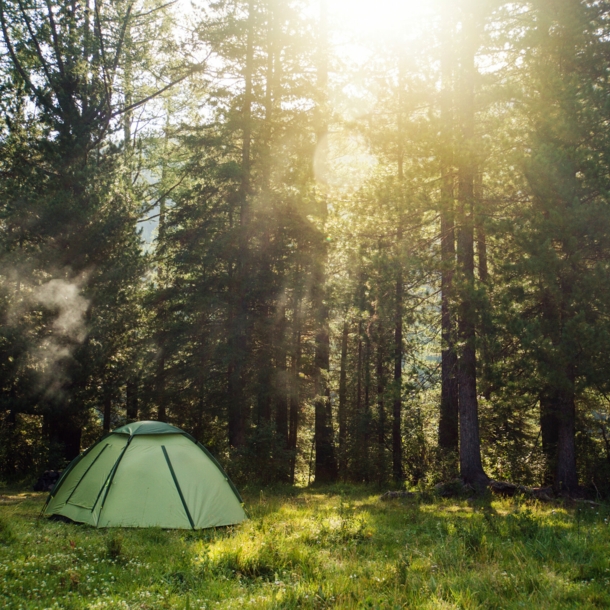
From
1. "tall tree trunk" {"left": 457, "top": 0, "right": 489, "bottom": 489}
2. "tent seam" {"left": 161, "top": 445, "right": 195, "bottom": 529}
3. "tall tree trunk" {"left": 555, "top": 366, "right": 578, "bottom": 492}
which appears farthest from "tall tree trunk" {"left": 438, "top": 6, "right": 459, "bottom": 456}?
"tent seam" {"left": 161, "top": 445, "right": 195, "bottom": 529}

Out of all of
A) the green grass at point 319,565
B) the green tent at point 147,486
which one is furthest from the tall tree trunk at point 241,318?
the green grass at point 319,565

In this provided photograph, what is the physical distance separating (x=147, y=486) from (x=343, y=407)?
1286cm

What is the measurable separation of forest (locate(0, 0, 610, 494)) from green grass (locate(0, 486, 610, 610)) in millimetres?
4814

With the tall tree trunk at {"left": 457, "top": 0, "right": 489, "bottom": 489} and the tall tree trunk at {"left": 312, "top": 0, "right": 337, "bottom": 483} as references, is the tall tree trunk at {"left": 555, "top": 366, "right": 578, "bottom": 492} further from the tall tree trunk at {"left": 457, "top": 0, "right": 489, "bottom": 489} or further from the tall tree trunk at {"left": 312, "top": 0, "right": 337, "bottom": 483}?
the tall tree trunk at {"left": 312, "top": 0, "right": 337, "bottom": 483}

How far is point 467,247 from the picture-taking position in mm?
12594

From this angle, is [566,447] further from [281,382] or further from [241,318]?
[241,318]

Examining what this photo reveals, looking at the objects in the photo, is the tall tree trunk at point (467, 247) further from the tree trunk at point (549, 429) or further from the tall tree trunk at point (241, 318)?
the tall tree trunk at point (241, 318)

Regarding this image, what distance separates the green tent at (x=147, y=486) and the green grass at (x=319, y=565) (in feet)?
1.78

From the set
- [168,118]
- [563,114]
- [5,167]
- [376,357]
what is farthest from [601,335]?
[168,118]

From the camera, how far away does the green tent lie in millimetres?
9117

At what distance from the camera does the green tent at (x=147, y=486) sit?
29.9 ft

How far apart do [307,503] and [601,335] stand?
22.7ft

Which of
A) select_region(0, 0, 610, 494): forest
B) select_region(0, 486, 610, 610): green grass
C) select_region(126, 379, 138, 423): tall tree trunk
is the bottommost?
select_region(0, 486, 610, 610): green grass

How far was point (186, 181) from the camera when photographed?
76.3 feet
